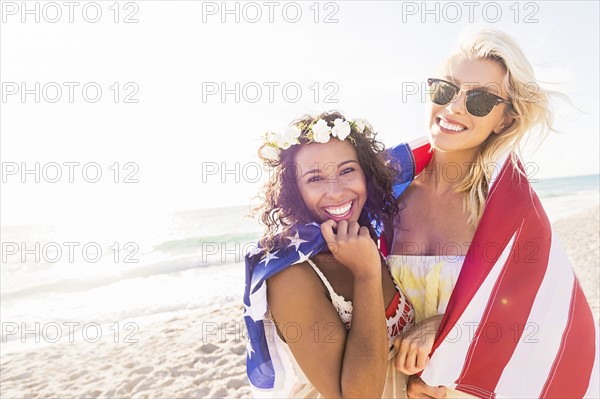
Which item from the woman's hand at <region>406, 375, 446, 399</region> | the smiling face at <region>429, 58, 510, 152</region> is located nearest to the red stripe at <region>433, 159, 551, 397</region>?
the woman's hand at <region>406, 375, 446, 399</region>

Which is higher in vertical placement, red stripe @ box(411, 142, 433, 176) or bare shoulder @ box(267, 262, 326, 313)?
red stripe @ box(411, 142, 433, 176)

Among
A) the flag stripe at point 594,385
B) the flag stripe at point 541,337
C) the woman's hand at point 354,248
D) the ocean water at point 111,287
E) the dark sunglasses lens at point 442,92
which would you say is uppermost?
the dark sunglasses lens at point 442,92

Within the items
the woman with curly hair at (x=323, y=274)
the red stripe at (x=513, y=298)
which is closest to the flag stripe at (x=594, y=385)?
the red stripe at (x=513, y=298)

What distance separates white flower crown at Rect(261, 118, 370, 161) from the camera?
2209 millimetres

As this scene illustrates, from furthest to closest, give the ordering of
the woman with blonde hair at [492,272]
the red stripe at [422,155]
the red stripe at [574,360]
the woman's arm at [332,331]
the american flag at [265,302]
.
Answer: the red stripe at [422,155] < the red stripe at [574,360] < the woman with blonde hair at [492,272] < the american flag at [265,302] < the woman's arm at [332,331]

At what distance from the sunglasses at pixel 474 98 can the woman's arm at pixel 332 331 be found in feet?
3.97

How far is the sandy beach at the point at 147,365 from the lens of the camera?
565 centimetres

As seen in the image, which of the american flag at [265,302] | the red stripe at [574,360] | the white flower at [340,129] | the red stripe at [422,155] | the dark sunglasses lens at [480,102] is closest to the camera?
the american flag at [265,302]

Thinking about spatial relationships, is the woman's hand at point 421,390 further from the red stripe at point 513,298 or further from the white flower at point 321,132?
the white flower at point 321,132

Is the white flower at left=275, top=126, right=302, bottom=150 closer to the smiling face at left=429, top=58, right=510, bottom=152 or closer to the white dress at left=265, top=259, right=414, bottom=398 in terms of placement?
the white dress at left=265, top=259, right=414, bottom=398

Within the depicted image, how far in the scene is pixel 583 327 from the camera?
8.18ft

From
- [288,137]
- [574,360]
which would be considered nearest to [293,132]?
[288,137]

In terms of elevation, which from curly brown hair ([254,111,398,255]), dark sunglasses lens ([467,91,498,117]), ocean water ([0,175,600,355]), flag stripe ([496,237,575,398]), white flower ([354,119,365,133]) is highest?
dark sunglasses lens ([467,91,498,117])

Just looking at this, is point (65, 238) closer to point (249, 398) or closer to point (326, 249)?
point (249, 398)
